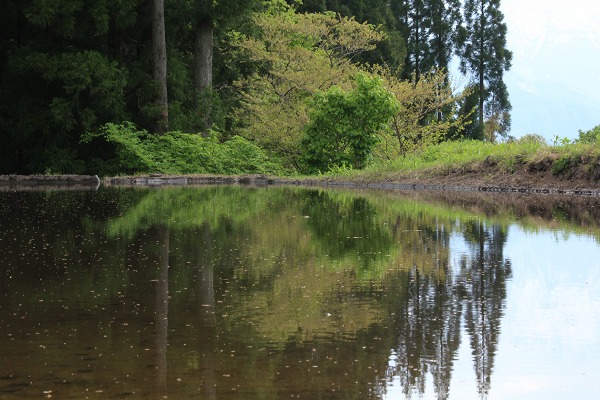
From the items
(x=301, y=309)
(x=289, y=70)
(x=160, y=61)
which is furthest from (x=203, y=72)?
(x=301, y=309)

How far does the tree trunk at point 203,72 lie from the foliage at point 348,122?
648 centimetres

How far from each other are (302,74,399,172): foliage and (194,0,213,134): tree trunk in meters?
6.48

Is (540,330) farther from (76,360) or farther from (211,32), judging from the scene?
(211,32)

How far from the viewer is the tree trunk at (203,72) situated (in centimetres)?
3819

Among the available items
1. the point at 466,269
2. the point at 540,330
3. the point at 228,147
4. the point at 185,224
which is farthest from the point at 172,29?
the point at 540,330

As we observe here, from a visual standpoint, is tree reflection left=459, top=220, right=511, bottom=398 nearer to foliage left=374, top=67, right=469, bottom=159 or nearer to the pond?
the pond

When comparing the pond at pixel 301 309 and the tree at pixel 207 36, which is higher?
the tree at pixel 207 36

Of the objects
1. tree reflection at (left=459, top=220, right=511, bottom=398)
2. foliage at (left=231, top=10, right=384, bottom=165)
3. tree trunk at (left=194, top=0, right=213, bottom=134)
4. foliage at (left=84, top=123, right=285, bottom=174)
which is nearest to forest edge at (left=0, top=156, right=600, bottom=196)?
foliage at (left=84, top=123, right=285, bottom=174)

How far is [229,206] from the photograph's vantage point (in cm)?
1977

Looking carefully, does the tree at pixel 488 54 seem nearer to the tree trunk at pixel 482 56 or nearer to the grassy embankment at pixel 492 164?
the tree trunk at pixel 482 56

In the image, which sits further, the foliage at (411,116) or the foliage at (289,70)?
the foliage at (289,70)

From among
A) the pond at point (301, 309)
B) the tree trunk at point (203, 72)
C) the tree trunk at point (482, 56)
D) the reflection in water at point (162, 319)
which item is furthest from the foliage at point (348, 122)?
the tree trunk at point (482, 56)

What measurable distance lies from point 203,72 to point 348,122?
30.1ft

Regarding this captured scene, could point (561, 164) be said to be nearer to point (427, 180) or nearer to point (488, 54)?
point (427, 180)
